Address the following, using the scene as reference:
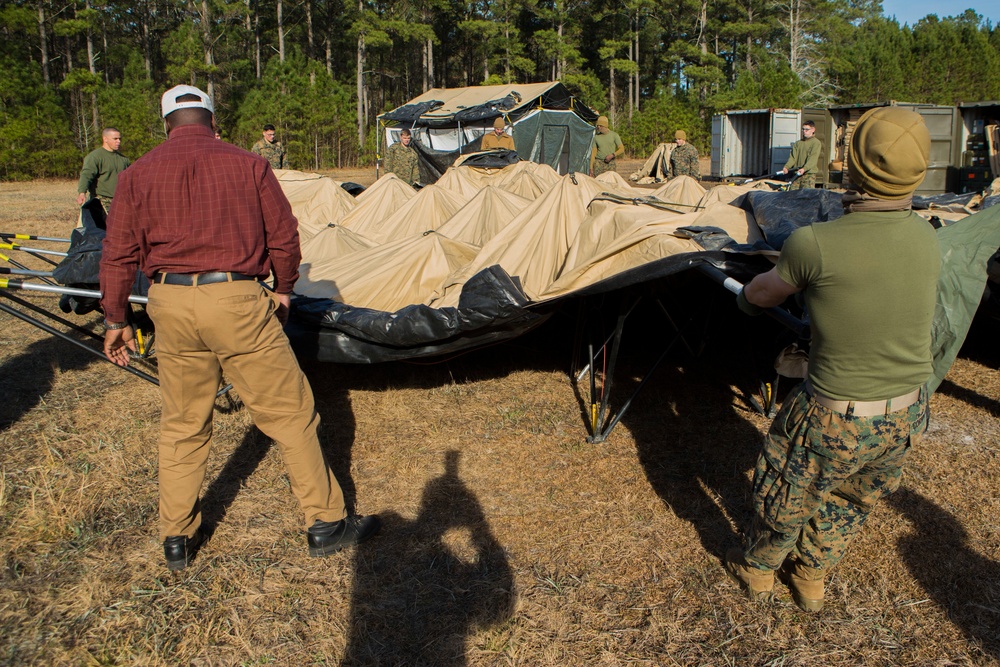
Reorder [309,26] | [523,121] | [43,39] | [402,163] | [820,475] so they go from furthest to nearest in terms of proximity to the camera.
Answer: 1. [309,26]
2. [43,39]
3. [523,121]
4. [402,163]
5. [820,475]

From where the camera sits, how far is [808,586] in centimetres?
270

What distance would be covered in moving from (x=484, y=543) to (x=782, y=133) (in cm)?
1806

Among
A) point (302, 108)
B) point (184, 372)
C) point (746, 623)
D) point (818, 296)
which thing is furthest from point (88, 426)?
point (302, 108)

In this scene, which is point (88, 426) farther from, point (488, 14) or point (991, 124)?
point (488, 14)

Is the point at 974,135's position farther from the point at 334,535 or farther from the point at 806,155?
the point at 334,535

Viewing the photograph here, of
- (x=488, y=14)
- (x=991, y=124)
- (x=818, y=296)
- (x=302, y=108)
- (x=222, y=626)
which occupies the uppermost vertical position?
(x=488, y=14)

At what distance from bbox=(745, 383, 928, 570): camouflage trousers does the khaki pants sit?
1.76 m

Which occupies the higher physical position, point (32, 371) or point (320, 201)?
point (320, 201)

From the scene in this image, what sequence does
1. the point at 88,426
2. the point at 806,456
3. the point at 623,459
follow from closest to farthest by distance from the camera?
1. the point at 806,456
2. the point at 623,459
3. the point at 88,426

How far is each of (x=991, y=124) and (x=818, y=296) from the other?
16.6 m

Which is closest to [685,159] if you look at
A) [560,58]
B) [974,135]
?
[974,135]

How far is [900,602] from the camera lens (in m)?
2.79

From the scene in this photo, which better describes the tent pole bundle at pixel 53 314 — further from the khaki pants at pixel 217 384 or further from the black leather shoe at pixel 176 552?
the black leather shoe at pixel 176 552

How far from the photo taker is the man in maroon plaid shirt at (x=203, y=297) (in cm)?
276
